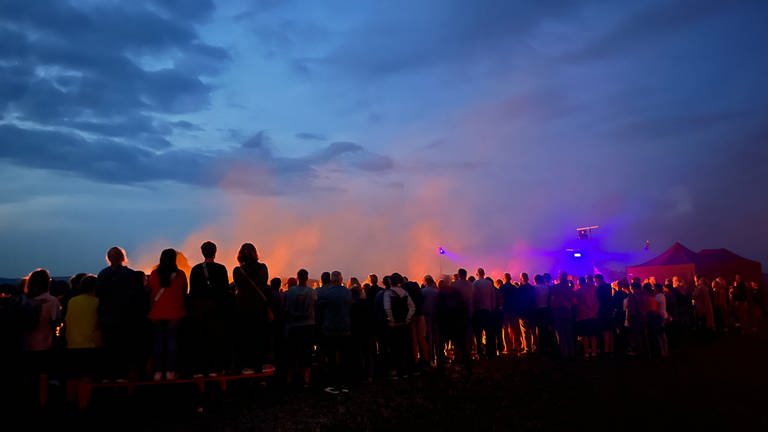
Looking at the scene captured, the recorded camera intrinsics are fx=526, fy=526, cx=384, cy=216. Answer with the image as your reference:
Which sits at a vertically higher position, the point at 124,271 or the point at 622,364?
the point at 124,271

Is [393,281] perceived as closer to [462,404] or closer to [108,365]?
[462,404]

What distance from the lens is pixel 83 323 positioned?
8.20 metres

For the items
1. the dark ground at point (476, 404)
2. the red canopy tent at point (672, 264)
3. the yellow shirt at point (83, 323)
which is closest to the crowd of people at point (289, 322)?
the yellow shirt at point (83, 323)

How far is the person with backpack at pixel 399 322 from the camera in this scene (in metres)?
11.3

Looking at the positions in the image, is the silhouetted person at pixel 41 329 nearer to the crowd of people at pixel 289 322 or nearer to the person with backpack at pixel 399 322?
the crowd of people at pixel 289 322

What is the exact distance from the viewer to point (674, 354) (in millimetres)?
14859

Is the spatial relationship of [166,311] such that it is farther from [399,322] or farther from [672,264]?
[672,264]

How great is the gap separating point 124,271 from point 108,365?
1.50 metres

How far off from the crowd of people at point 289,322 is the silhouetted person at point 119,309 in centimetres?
2

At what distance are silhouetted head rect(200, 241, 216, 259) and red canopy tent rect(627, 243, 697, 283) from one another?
1227 inches

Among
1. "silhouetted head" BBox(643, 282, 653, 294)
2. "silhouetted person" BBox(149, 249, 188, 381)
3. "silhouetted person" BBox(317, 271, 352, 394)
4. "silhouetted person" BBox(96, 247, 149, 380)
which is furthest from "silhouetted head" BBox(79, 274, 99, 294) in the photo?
"silhouetted head" BBox(643, 282, 653, 294)

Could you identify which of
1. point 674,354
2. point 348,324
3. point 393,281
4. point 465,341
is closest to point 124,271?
point 348,324

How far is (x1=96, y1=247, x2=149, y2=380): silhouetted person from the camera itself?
825cm

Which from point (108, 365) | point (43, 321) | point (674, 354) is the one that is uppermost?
point (43, 321)
